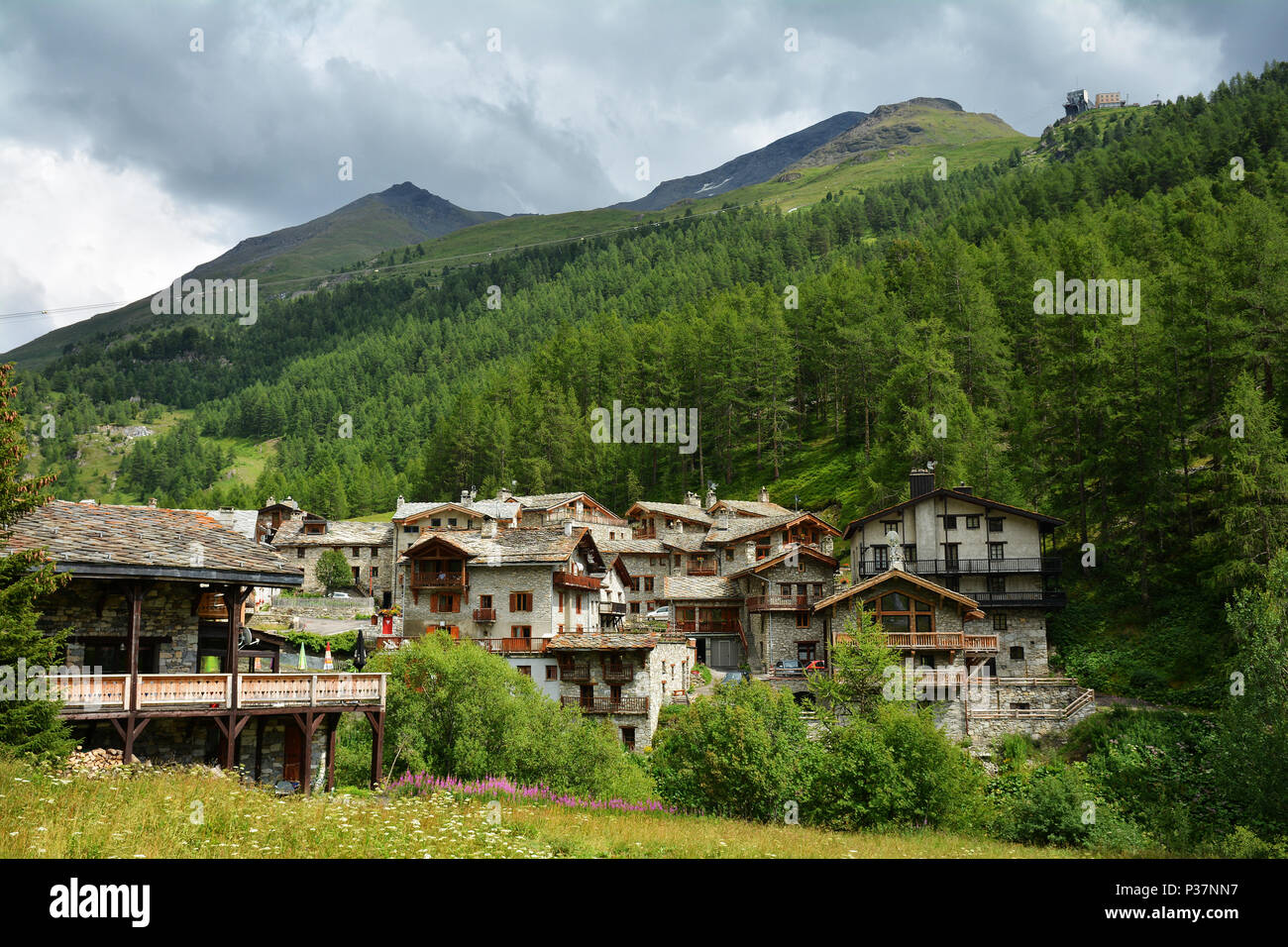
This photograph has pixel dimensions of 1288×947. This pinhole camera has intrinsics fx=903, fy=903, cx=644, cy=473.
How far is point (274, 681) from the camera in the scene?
2236 cm

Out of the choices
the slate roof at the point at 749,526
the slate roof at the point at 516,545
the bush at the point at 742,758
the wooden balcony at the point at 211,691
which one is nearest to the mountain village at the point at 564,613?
the wooden balcony at the point at 211,691

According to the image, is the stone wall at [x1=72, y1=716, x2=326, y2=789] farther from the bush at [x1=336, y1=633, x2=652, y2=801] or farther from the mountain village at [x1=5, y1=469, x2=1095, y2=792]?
the bush at [x1=336, y1=633, x2=652, y2=801]

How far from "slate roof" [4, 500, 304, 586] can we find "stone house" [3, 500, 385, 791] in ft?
0.11

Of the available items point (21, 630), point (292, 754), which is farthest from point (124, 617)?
point (21, 630)

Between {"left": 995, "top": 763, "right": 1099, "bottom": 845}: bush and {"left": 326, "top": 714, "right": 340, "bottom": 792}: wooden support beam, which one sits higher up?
{"left": 326, "top": 714, "right": 340, "bottom": 792}: wooden support beam

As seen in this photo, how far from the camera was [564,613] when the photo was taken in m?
52.3

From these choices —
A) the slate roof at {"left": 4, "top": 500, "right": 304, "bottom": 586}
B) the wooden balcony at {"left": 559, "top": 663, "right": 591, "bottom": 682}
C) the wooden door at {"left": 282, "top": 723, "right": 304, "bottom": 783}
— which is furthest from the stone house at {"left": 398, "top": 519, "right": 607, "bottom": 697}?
the slate roof at {"left": 4, "top": 500, "right": 304, "bottom": 586}

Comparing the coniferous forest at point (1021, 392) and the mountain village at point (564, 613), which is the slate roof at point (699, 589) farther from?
the coniferous forest at point (1021, 392)

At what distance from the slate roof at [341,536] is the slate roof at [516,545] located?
3352 cm

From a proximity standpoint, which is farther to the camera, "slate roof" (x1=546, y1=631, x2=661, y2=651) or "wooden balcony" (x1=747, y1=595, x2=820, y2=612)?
"wooden balcony" (x1=747, y1=595, x2=820, y2=612)

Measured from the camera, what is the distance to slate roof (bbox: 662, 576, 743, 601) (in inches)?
2387
